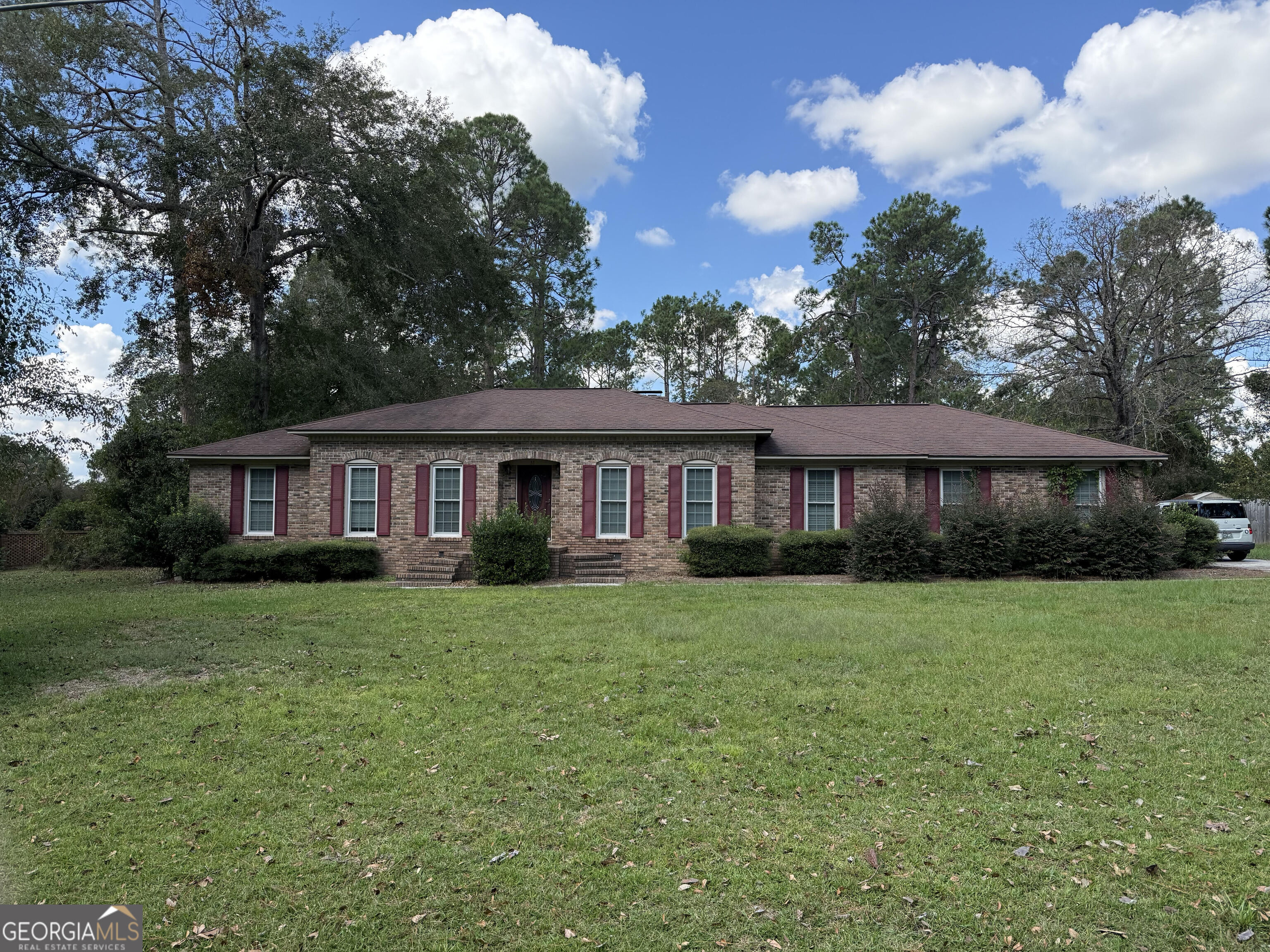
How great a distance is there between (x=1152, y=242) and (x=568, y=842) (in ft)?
87.8

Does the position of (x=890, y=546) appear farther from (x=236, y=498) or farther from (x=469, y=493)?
(x=236, y=498)

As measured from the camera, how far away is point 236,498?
739 inches

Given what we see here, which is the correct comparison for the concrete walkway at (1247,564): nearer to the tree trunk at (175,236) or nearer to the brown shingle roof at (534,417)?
the brown shingle roof at (534,417)

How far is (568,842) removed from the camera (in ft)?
13.4

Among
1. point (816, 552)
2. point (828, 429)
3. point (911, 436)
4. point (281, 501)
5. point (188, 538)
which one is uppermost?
point (828, 429)

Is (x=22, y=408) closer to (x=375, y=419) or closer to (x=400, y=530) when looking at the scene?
(x=375, y=419)

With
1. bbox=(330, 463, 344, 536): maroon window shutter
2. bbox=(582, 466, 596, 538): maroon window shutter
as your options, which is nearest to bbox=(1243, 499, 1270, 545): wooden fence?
bbox=(582, 466, 596, 538): maroon window shutter

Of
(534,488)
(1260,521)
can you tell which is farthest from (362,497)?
(1260,521)

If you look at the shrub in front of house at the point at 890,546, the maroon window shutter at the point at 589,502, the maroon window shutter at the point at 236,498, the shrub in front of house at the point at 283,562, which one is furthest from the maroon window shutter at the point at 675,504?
the maroon window shutter at the point at 236,498

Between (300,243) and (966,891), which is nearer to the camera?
(966,891)

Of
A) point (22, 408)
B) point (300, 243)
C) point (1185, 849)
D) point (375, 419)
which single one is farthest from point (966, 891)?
point (300, 243)

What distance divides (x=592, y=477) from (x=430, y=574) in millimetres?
4484

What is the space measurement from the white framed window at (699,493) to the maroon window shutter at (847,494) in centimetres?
318

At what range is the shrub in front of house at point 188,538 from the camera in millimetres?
16750
